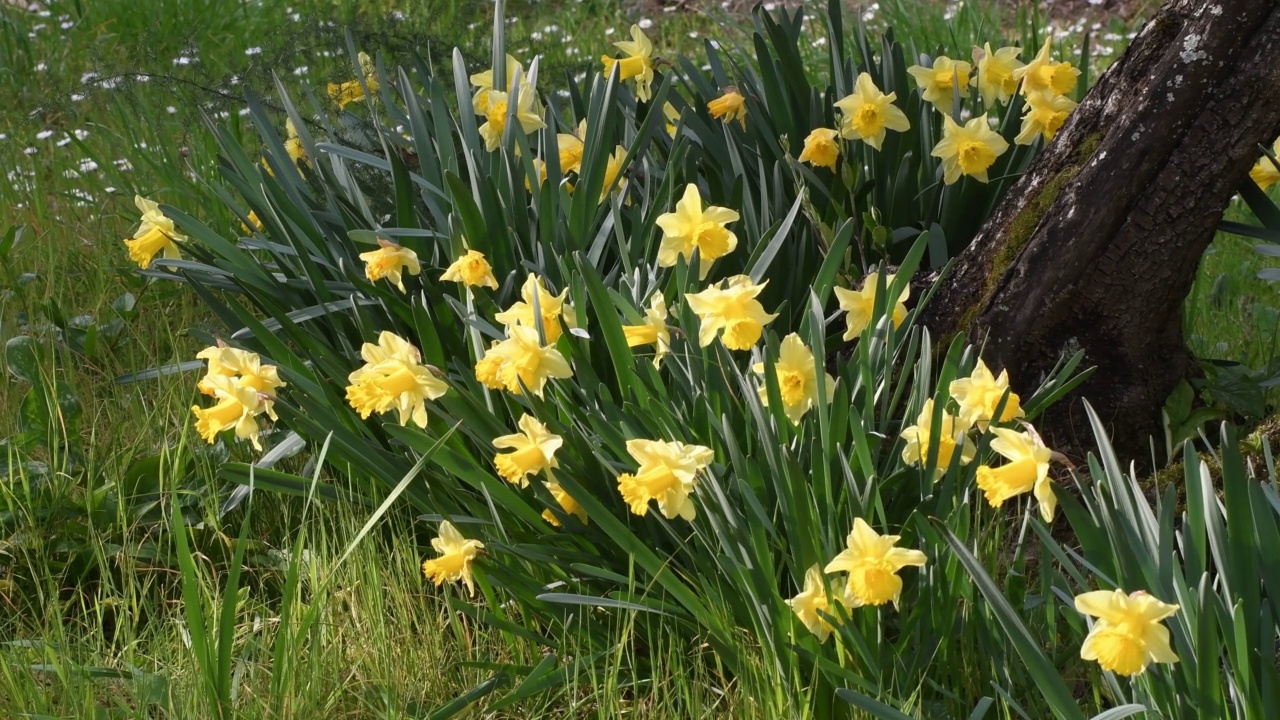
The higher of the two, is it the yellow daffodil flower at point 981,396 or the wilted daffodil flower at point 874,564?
the yellow daffodil flower at point 981,396

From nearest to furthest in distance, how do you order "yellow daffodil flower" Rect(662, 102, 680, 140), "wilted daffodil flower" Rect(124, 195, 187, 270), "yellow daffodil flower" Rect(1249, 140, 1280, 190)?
"yellow daffodil flower" Rect(1249, 140, 1280, 190), "wilted daffodil flower" Rect(124, 195, 187, 270), "yellow daffodil flower" Rect(662, 102, 680, 140)

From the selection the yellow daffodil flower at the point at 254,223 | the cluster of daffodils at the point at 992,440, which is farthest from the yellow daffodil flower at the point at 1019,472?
the yellow daffodil flower at the point at 254,223

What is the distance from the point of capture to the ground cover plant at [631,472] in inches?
60.5

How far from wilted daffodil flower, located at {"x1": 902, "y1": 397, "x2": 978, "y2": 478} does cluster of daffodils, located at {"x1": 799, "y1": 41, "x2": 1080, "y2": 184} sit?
2.47ft

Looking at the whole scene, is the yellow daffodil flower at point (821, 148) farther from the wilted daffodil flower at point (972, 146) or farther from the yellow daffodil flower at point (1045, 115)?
the yellow daffodil flower at point (1045, 115)

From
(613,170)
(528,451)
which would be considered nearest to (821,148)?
(613,170)

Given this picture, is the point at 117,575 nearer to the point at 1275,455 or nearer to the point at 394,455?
the point at 394,455

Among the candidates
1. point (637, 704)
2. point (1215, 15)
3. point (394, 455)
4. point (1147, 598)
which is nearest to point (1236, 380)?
point (1215, 15)

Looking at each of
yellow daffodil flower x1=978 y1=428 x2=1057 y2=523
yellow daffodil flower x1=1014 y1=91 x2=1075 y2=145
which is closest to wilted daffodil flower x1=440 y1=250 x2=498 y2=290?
yellow daffodil flower x1=978 y1=428 x2=1057 y2=523

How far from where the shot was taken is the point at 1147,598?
122cm

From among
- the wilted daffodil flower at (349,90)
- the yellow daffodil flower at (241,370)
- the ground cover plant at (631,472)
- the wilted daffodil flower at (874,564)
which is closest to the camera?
the wilted daffodil flower at (874,564)

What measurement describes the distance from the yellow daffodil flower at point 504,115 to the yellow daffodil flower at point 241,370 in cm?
74

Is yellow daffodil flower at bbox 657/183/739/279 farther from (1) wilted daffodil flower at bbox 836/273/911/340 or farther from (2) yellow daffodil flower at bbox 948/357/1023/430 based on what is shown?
(2) yellow daffodil flower at bbox 948/357/1023/430

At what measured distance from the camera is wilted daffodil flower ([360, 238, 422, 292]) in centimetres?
208
